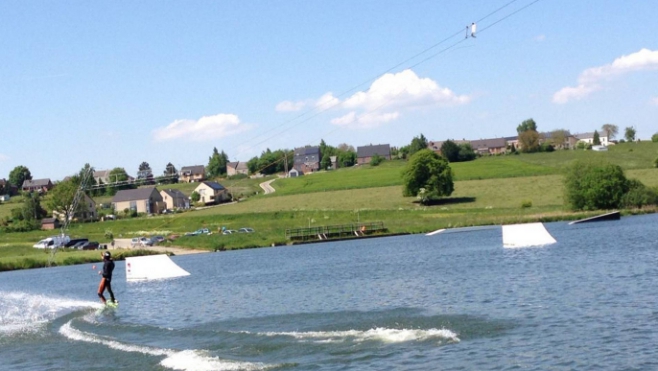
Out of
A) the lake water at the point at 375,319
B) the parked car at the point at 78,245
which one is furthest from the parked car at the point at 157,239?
the lake water at the point at 375,319

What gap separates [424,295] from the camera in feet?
92.7

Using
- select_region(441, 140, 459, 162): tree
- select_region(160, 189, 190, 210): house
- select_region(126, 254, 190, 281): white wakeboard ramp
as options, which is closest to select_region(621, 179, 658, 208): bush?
select_region(126, 254, 190, 281): white wakeboard ramp

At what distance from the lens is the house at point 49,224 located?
120375mm

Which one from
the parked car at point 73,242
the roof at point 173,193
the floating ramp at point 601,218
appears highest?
the roof at point 173,193

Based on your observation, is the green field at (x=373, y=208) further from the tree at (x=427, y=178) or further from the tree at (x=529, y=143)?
the tree at (x=529, y=143)

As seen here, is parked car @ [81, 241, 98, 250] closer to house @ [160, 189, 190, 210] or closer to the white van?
the white van

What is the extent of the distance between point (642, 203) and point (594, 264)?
2109 inches

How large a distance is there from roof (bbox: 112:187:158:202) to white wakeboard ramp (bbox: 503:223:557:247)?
332 ft

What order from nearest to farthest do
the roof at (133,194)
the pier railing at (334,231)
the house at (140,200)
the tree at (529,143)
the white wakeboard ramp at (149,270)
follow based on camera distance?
the white wakeboard ramp at (149,270) < the pier railing at (334,231) < the house at (140,200) < the roof at (133,194) < the tree at (529,143)

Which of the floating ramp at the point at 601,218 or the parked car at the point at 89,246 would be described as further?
the parked car at the point at 89,246

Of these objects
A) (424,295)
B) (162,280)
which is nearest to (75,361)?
(424,295)

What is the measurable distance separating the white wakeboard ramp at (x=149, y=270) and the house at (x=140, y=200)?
91.9m

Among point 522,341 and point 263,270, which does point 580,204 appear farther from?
point 522,341

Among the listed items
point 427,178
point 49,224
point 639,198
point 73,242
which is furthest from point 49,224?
point 639,198
